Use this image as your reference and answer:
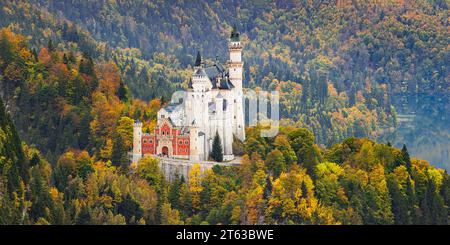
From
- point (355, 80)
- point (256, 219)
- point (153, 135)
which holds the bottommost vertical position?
point (256, 219)

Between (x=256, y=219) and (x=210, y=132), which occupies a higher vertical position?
(x=210, y=132)

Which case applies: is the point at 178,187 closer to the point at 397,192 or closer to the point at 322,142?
the point at 397,192

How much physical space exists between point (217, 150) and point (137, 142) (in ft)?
16.5

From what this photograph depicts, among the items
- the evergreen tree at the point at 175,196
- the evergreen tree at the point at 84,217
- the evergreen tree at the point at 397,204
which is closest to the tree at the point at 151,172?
the evergreen tree at the point at 175,196

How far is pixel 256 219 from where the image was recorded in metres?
70.6

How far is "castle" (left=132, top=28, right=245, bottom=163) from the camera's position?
→ 73.0 meters

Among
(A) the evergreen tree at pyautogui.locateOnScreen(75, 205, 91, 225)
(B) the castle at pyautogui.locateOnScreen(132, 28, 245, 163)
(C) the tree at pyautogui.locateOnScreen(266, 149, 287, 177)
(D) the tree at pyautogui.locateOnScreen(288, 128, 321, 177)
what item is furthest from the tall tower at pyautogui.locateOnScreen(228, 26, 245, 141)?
(A) the evergreen tree at pyautogui.locateOnScreen(75, 205, 91, 225)

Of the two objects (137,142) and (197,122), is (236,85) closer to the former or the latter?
(197,122)

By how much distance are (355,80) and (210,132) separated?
120991 millimetres

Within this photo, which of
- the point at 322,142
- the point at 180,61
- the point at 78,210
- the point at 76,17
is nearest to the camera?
the point at 78,210

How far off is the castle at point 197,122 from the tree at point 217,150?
14.7 inches

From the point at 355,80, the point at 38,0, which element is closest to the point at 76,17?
the point at 38,0

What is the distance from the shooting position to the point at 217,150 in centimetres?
7369

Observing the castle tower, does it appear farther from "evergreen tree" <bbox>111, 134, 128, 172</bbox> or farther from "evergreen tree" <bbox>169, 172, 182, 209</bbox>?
"evergreen tree" <bbox>169, 172, 182, 209</bbox>
